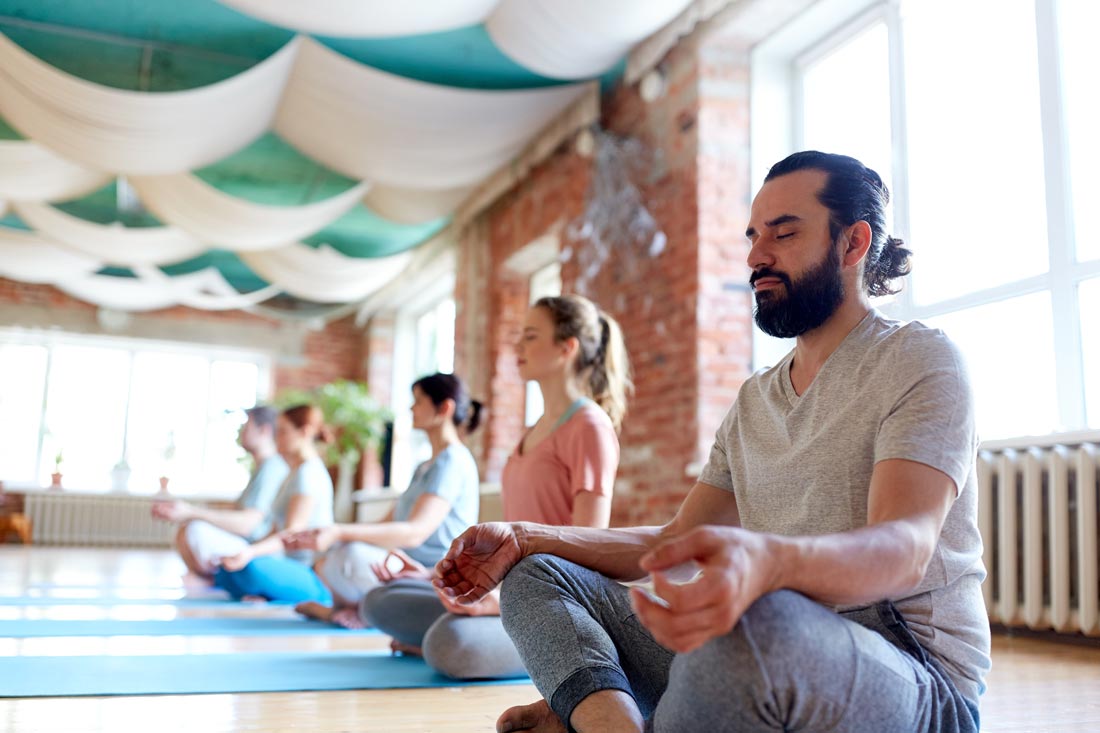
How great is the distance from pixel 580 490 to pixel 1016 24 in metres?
2.78

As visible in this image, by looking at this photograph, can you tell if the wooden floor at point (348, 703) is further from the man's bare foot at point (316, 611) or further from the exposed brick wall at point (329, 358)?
the exposed brick wall at point (329, 358)

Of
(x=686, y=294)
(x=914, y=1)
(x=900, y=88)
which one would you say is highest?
(x=914, y=1)

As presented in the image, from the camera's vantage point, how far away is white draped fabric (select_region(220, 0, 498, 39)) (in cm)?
405

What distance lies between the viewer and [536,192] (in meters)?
6.71

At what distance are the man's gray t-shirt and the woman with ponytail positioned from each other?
0.94m

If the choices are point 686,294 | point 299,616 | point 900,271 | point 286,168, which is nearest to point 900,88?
point 686,294

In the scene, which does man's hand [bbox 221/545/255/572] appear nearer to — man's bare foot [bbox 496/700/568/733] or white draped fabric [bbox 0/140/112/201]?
man's bare foot [bbox 496/700/568/733]

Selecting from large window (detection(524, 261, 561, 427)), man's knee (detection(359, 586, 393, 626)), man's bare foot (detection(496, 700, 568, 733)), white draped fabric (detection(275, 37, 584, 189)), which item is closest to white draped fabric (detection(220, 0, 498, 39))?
white draped fabric (detection(275, 37, 584, 189))

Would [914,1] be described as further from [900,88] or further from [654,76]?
[654,76]

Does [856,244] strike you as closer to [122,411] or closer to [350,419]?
[350,419]

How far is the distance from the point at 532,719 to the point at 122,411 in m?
10.7

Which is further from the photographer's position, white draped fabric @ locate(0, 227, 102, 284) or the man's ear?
white draped fabric @ locate(0, 227, 102, 284)

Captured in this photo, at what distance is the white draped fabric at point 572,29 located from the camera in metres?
4.40

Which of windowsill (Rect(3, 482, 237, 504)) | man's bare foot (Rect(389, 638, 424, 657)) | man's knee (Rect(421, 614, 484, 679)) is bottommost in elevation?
man's bare foot (Rect(389, 638, 424, 657))
